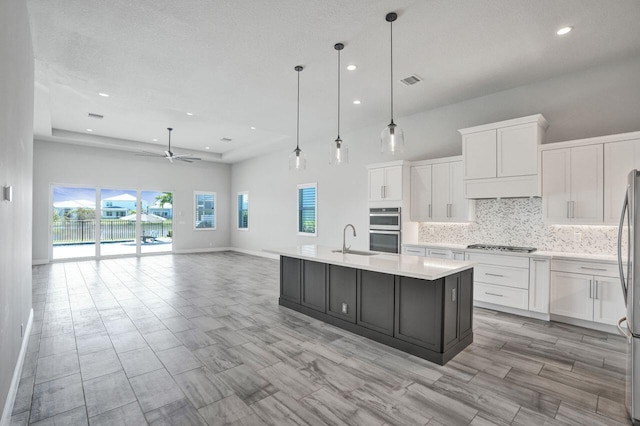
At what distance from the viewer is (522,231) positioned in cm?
462

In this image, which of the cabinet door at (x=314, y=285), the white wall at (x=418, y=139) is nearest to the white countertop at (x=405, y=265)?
the cabinet door at (x=314, y=285)

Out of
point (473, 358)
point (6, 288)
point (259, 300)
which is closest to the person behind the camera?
point (6, 288)

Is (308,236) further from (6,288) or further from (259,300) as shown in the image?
(6,288)

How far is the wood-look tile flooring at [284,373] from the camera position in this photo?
2.18 metres

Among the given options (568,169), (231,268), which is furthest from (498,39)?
(231,268)

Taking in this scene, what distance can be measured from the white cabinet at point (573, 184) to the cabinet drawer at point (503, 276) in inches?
31.6

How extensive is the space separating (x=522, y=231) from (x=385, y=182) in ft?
7.36

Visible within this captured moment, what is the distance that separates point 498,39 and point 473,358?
10.8 feet

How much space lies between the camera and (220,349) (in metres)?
3.20

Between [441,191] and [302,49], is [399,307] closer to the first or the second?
[441,191]

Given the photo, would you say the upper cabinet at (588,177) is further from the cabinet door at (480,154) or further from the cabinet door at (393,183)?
the cabinet door at (393,183)

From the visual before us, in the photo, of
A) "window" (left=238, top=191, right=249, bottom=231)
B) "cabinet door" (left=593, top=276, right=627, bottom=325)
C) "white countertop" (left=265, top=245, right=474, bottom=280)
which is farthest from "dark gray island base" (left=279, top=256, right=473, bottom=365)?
"window" (left=238, top=191, right=249, bottom=231)

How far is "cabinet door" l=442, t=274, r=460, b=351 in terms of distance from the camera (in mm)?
2939

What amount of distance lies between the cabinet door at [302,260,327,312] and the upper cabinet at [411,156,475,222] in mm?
2249
